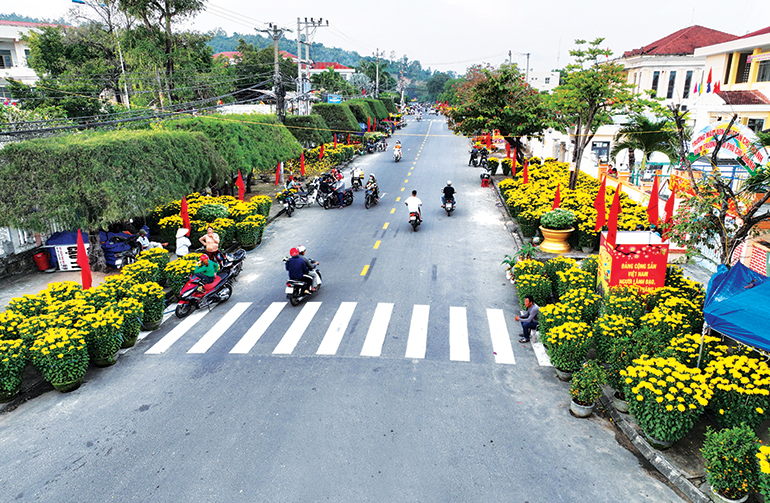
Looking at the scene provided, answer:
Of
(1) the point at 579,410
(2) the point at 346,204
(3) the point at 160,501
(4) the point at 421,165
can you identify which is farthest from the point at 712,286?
(4) the point at 421,165

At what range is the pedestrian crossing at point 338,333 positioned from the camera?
1067 cm

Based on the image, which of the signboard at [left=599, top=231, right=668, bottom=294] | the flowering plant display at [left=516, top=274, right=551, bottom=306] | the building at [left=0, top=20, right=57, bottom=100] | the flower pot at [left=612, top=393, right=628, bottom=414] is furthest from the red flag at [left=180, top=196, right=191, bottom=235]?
the building at [left=0, top=20, right=57, bottom=100]

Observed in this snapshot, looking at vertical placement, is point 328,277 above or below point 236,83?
below

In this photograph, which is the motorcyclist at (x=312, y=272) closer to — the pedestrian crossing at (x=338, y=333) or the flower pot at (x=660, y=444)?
the pedestrian crossing at (x=338, y=333)

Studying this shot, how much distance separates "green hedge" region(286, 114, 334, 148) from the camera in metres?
38.2

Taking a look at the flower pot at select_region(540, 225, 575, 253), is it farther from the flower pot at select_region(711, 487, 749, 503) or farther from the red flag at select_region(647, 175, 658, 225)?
the flower pot at select_region(711, 487, 749, 503)

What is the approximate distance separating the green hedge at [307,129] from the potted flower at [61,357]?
97.4ft

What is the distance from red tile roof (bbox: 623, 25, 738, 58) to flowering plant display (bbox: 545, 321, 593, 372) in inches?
1724

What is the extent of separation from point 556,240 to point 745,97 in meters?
17.2

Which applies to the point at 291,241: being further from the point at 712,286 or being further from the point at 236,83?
the point at 236,83

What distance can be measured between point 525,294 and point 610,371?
4.25 metres

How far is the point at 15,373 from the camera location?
28.9 feet

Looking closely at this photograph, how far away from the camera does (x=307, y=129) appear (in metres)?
39.1

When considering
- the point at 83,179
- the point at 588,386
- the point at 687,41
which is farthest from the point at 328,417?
the point at 687,41
